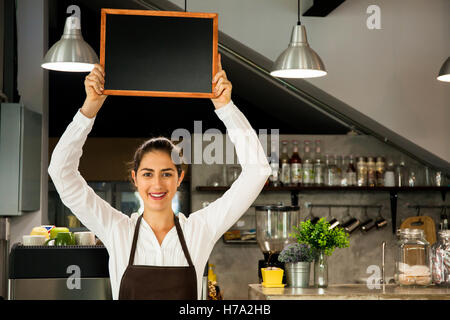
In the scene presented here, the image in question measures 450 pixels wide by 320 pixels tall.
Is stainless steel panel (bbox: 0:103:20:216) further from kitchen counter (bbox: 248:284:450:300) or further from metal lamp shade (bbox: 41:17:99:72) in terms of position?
kitchen counter (bbox: 248:284:450:300)

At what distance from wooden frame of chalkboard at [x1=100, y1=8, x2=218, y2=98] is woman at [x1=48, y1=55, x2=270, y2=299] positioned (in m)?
0.07

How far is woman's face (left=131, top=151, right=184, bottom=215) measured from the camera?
1.70 m

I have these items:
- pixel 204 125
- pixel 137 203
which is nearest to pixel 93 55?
pixel 137 203

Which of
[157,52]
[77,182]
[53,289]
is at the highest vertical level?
[157,52]

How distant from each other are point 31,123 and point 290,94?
2.77 m

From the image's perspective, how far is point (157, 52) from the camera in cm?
158

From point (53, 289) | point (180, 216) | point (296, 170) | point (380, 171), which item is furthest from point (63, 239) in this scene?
point (380, 171)

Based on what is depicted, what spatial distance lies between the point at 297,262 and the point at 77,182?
1.71 metres

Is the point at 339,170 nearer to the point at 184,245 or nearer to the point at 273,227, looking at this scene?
the point at 273,227

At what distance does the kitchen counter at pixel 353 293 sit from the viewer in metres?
2.79

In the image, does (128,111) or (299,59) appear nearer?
(299,59)


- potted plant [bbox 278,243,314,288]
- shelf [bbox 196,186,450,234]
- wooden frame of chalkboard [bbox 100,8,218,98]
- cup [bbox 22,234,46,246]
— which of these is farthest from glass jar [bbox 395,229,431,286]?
shelf [bbox 196,186,450,234]

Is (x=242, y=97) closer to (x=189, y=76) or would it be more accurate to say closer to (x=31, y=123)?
(x=31, y=123)

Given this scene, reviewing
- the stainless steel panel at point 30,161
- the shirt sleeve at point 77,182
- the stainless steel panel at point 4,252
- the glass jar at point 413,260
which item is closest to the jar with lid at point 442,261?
the glass jar at point 413,260
